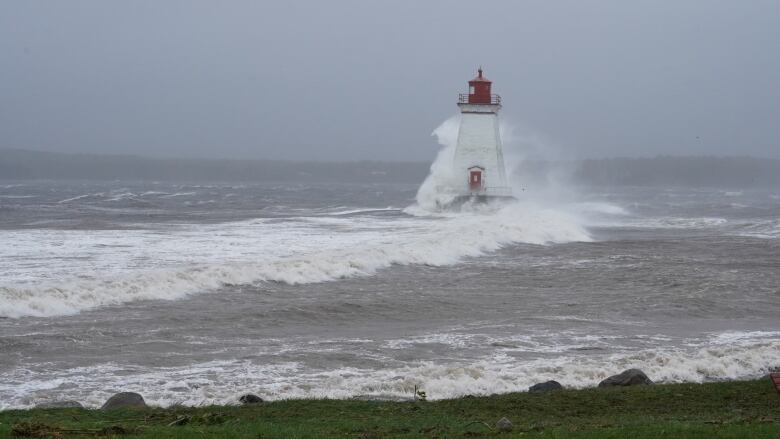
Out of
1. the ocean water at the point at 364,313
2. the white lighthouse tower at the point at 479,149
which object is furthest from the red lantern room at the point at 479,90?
the ocean water at the point at 364,313

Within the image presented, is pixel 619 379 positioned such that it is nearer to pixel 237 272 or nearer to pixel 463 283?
pixel 463 283

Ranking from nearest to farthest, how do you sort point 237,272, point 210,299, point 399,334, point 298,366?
point 298,366, point 399,334, point 210,299, point 237,272

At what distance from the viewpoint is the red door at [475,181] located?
4888 centimetres

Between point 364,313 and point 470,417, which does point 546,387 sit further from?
point 364,313

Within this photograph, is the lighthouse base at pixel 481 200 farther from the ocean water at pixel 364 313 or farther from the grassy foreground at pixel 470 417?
the grassy foreground at pixel 470 417

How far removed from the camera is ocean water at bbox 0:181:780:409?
12695mm

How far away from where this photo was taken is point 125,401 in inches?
419

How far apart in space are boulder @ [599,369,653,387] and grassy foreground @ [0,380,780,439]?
16.3 inches

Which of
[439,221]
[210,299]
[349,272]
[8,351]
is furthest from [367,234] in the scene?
[8,351]

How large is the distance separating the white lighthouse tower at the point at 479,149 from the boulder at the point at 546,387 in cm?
3664

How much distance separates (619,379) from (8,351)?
9.09 metres

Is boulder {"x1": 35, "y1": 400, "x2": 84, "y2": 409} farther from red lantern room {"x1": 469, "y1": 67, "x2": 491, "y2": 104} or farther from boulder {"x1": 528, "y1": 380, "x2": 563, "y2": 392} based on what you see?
red lantern room {"x1": 469, "y1": 67, "x2": 491, "y2": 104}

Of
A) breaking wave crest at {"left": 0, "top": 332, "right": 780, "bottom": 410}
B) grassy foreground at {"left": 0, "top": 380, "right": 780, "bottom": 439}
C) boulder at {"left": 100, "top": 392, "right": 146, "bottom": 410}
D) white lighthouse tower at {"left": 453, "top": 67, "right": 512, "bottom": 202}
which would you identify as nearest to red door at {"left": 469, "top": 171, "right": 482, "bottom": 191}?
white lighthouse tower at {"left": 453, "top": 67, "right": 512, "bottom": 202}

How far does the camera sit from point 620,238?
126ft
